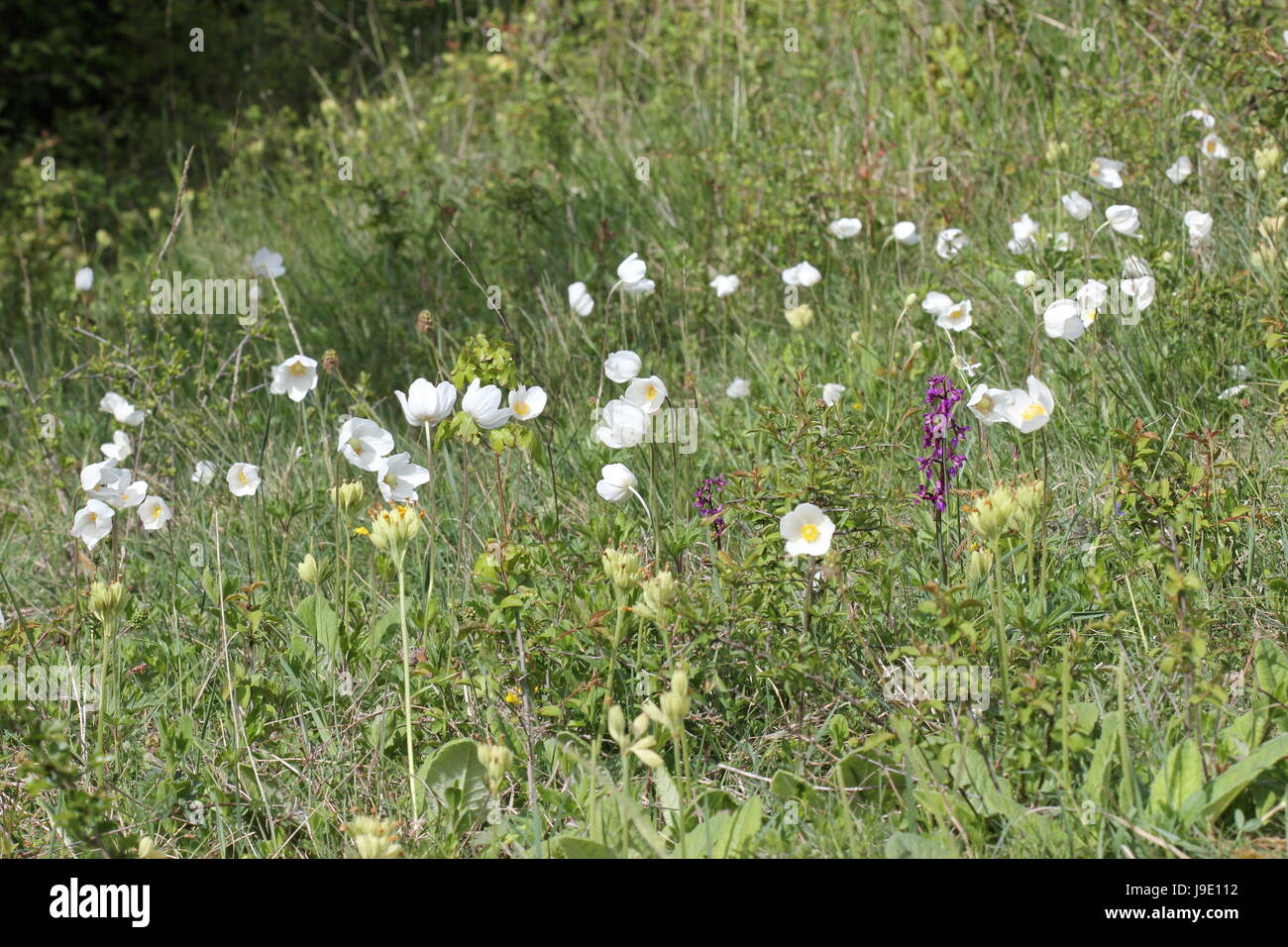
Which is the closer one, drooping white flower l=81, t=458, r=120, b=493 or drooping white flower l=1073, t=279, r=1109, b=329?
drooping white flower l=81, t=458, r=120, b=493

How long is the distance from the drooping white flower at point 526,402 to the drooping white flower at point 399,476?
217mm

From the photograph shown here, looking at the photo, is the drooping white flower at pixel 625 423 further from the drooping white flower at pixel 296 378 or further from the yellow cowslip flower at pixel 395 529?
the drooping white flower at pixel 296 378

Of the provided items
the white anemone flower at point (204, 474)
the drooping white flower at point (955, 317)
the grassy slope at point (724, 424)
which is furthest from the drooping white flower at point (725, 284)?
the white anemone flower at point (204, 474)

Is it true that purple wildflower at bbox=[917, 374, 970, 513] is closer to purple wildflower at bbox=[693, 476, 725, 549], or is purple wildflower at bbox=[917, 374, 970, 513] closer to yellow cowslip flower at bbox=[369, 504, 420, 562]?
purple wildflower at bbox=[693, 476, 725, 549]

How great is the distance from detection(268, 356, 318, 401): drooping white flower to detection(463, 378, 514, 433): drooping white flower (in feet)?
2.22

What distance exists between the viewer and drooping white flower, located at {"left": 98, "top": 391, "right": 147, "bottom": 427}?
3152mm

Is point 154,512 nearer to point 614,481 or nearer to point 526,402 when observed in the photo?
point 526,402

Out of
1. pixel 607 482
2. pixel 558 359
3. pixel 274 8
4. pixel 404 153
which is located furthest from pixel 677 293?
pixel 274 8

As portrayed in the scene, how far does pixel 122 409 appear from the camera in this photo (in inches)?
124

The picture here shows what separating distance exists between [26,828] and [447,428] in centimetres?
103

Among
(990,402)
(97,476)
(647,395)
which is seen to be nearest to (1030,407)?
(990,402)

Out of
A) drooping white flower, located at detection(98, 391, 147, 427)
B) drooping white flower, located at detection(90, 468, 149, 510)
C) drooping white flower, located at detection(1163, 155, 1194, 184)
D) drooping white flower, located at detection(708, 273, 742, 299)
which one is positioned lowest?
drooping white flower, located at detection(90, 468, 149, 510)

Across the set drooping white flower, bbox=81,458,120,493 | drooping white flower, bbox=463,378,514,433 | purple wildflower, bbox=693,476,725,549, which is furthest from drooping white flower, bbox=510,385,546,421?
drooping white flower, bbox=81,458,120,493

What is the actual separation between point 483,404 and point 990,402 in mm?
1002
